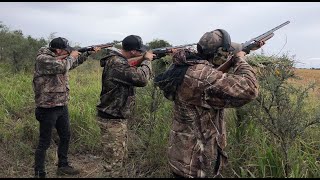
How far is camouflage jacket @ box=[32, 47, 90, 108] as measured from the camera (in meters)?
5.36

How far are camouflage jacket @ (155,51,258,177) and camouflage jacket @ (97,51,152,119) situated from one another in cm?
107

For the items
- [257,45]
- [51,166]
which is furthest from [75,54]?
[257,45]

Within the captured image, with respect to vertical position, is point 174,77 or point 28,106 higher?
point 174,77

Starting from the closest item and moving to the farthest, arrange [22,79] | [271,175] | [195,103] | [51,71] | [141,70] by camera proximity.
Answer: [195,103] < [271,175] < [141,70] < [51,71] < [22,79]

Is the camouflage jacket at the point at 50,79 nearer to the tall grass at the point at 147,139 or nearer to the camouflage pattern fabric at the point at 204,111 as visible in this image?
the tall grass at the point at 147,139

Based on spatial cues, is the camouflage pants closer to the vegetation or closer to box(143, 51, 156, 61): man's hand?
the vegetation

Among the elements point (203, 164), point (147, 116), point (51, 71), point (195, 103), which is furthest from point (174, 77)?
point (147, 116)

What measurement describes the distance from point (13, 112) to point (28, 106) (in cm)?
36

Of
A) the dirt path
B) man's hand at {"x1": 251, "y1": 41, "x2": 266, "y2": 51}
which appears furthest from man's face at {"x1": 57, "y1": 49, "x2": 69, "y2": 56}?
man's hand at {"x1": 251, "y1": 41, "x2": 266, "y2": 51}

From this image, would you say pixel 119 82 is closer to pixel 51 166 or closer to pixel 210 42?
pixel 210 42

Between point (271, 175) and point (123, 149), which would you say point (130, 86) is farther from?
point (271, 175)

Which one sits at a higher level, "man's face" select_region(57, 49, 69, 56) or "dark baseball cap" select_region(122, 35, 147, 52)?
"dark baseball cap" select_region(122, 35, 147, 52)

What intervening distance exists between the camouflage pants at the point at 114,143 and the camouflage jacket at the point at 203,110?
1276 mm

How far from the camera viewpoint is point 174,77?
347cm
